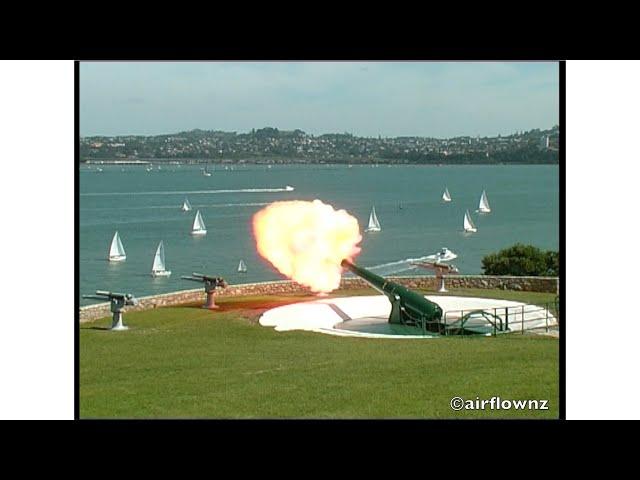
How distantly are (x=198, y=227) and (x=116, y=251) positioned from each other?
0.90m

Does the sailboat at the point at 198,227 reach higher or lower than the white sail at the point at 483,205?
lower

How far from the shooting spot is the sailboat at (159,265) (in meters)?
12.3

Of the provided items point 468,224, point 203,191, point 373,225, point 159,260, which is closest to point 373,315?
point 373,225

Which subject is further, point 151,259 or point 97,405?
point 151,259

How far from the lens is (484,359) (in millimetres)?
11898

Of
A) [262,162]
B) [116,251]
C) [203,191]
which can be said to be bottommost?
[116,251]

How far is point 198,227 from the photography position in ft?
40.1

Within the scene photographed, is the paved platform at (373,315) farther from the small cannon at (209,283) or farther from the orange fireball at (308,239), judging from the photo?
the small cannon at (209,283)

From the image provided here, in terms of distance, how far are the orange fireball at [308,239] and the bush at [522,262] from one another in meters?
1.49

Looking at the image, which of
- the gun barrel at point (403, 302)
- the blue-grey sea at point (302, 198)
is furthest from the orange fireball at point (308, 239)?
the gun barrel at point (403, 302)

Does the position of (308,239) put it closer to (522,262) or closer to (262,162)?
(262,162)
